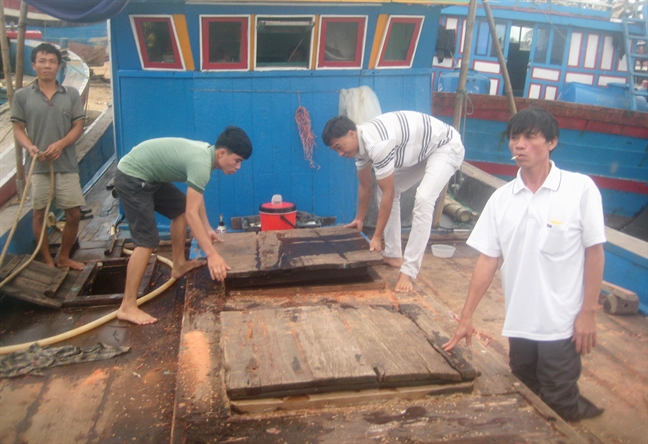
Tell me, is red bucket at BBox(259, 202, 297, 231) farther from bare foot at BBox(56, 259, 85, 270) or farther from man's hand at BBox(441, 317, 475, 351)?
man's hand at BBox(441, 317, 475, 351)

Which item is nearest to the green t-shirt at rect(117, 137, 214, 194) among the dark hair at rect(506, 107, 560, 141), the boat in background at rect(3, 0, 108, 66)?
the dark hair at rect(506, 107, 560, 141)

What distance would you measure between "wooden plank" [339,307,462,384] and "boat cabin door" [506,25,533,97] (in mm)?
10855

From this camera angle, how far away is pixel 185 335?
312cm

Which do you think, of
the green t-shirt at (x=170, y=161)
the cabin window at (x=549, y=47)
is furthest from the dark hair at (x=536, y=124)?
the cabin window at (x=549, y=47)

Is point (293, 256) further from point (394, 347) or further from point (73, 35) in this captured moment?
point (73, 35)

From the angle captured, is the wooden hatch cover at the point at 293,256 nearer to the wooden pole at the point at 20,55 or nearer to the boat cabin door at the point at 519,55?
the wooden pole at the point at 20,55

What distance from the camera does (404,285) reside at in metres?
4.08

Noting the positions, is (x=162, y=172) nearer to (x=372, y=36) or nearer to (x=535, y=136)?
(x=535, y=136)

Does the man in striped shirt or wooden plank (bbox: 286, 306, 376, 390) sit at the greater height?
the man in striped shirt

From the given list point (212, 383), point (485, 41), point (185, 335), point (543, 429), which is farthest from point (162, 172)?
point (485, 41)

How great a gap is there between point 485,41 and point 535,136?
34.7ft

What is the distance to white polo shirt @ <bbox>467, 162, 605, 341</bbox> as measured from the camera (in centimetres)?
250

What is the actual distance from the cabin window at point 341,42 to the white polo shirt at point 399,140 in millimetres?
1798

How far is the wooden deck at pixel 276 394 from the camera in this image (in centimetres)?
227
